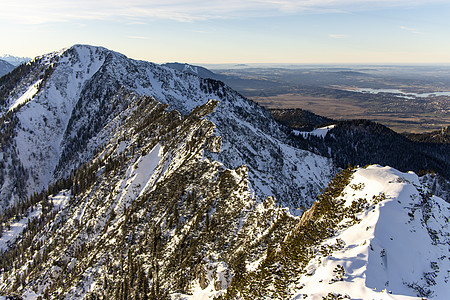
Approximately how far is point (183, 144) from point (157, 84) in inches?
4499

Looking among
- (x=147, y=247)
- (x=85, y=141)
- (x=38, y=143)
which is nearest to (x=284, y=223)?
(x=147, y=247)

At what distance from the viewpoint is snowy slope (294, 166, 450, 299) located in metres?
22.8

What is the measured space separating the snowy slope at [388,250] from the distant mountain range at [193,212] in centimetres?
12

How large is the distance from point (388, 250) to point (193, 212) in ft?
159

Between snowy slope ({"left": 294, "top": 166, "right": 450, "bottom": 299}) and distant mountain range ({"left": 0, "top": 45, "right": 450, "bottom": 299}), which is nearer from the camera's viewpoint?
snowy slope ({"left": 294, "top": 166, "right": 450, "bottom": 299})

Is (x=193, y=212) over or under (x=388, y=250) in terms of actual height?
under

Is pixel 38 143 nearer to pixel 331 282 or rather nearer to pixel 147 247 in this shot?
pixel 147 247

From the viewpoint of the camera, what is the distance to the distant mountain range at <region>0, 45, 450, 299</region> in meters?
26.2

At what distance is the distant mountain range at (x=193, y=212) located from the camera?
86.0 ft

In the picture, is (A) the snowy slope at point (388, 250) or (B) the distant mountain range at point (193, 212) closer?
(A) the snowy slope at point (388, 250)

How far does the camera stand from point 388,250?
82.4 feet

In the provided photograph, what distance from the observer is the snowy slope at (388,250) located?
22828 millimetres

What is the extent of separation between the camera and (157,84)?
198000 millimetres

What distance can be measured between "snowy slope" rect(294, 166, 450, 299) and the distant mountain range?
12 centimetres
